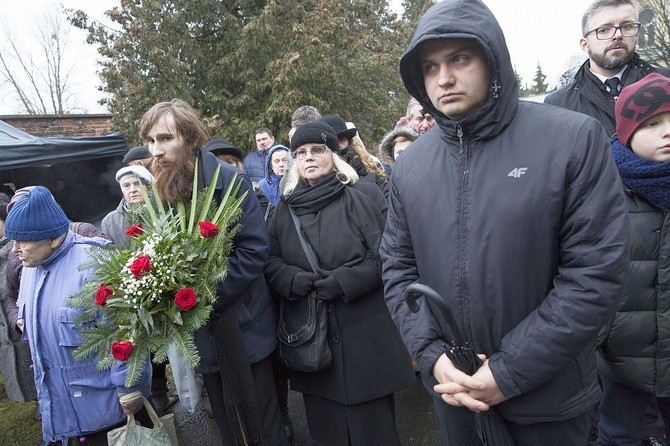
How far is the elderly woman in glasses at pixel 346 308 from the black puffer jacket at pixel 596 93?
58.1 inches

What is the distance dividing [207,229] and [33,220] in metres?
0.95

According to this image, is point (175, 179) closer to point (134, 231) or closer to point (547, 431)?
point (134, 231)

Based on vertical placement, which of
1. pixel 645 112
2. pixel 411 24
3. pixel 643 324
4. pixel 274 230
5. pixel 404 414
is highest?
pixel 411 24

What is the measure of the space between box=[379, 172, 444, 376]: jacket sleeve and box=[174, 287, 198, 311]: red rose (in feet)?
3.02

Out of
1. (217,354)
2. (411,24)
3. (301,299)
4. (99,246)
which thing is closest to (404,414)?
(301,299)

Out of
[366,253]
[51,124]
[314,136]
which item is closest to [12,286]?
[314,136]

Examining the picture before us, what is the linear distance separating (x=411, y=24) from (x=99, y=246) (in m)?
18.7

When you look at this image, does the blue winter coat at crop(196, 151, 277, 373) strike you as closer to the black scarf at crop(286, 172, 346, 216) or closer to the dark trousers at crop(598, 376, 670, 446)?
the black scarf at crop(286, 172, 346, 216)

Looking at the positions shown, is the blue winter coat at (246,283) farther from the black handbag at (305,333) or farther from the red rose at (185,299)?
the red rose at (185,299)

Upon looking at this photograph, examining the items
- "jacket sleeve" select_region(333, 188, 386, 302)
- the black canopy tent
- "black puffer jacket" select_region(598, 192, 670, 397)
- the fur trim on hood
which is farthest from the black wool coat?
the black canopy tent

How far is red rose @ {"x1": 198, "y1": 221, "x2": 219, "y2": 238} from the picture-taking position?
235cm

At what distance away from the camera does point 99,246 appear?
8.61 ft

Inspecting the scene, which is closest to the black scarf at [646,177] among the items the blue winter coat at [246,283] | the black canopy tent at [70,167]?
the blue winter coat at [246,283]

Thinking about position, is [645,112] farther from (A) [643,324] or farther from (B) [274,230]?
(B) [274,230]
